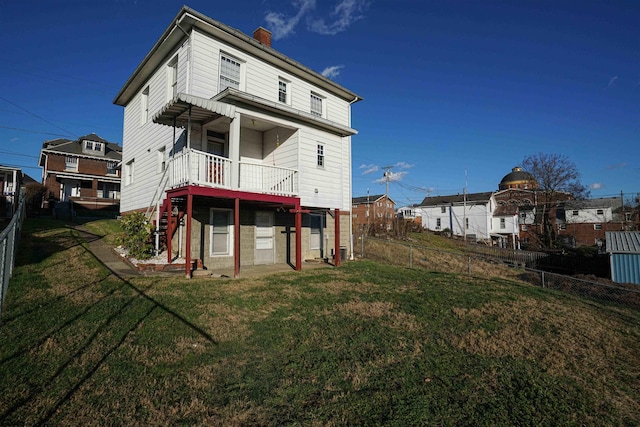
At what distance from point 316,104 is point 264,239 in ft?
24.5

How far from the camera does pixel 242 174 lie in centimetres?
1091

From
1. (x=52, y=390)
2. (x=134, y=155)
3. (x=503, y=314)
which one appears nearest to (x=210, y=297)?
(x=52, y=390)

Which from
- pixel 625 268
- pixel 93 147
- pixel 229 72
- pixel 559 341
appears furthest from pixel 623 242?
pixel 93 147

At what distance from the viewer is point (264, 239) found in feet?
44.2

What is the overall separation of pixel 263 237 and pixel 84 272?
634cm

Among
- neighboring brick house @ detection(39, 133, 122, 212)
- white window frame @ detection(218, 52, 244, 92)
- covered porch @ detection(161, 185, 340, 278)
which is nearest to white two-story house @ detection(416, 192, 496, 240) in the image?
covered porch @ detection(161, 185, 340, 278)

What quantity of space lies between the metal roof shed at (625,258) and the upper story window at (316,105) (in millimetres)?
18787

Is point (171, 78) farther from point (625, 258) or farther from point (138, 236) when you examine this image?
point (625, 258)

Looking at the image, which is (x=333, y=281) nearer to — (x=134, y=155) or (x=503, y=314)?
(x=503, y=314)

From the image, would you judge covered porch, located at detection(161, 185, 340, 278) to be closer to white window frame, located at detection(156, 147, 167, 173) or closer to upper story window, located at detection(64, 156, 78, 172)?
white window frame, located at detection(156, 147, 167, 173)

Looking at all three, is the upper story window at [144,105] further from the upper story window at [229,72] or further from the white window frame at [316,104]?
the white window frame at [316,104]

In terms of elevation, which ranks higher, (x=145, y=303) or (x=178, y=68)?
(x=178, y=68)

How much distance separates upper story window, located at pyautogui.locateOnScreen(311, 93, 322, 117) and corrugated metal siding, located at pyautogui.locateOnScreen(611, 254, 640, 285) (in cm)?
1927

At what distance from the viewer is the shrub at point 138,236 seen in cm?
1029
